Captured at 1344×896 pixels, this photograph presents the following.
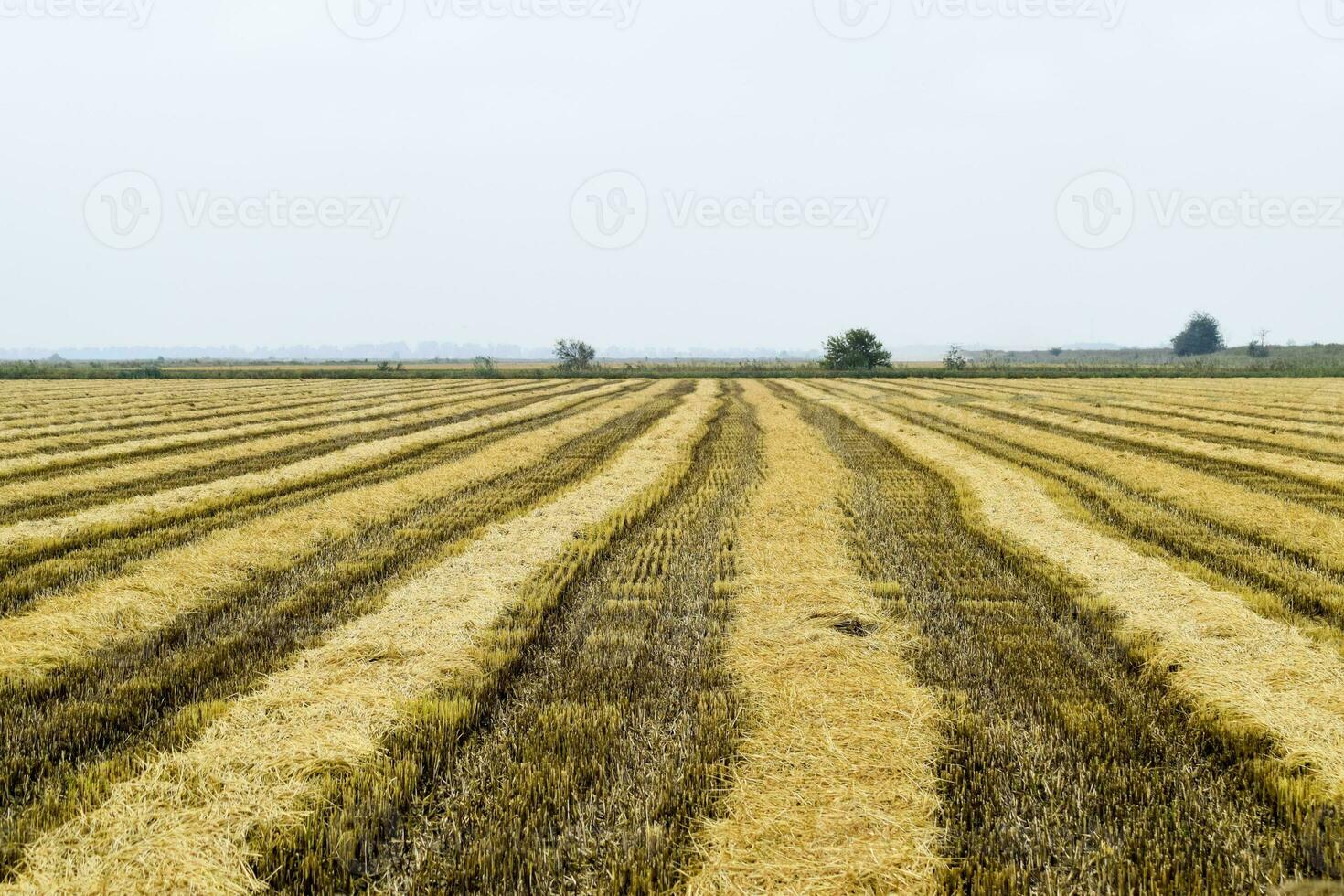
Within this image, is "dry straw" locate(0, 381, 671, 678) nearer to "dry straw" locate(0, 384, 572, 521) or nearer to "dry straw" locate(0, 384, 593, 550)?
"dry straw" locate(0, 384, 593, 550)

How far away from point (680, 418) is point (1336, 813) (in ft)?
71.4

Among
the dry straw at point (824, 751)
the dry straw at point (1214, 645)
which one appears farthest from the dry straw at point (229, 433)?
the dry straw at point (1214, 645)

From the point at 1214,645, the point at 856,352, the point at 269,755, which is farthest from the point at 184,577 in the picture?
the point at 856,352

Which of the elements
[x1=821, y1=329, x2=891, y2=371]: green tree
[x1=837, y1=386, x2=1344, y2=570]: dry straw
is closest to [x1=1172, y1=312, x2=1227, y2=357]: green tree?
[x1=821, y1=329, x2=891, y2=371]: green tree

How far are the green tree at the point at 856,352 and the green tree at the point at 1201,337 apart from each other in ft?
351

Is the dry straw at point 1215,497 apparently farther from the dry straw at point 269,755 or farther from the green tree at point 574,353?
the green tree at point 574,353

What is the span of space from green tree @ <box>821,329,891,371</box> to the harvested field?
6664 cm

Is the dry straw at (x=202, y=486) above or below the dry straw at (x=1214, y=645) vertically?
above

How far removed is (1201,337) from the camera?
461ft

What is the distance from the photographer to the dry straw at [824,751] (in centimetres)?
324

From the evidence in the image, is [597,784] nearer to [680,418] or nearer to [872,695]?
[872,695]

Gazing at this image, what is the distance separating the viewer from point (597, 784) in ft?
12.7

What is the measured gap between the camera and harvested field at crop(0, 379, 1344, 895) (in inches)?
132

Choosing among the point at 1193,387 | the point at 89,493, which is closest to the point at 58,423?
the point at 89,493
